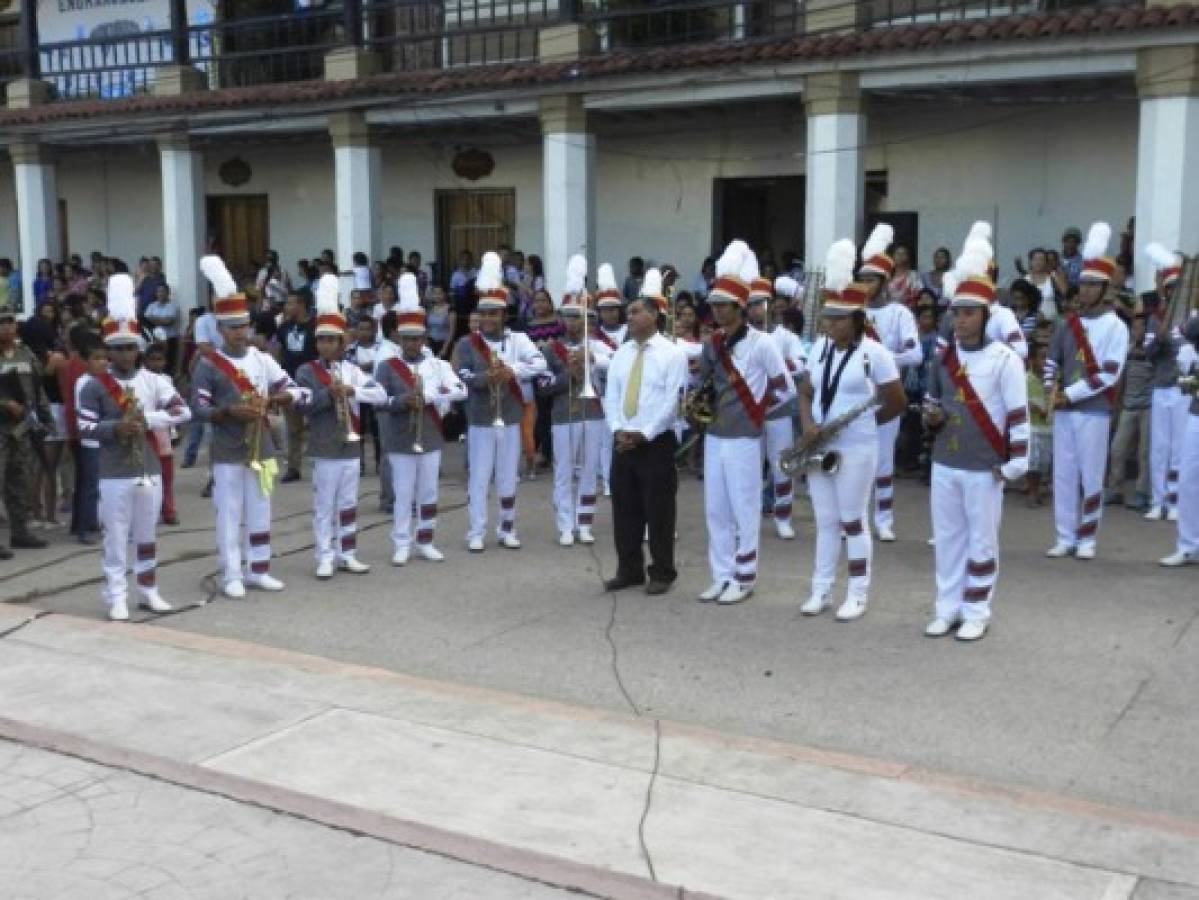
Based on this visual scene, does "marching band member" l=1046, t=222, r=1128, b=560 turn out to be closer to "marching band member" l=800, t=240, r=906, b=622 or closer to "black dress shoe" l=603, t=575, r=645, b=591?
"marching band member" l=800, t=240, r=906, b=622

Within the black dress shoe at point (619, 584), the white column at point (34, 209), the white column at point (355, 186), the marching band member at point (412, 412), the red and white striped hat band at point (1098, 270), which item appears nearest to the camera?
the black dress shoe at point (619, 584)

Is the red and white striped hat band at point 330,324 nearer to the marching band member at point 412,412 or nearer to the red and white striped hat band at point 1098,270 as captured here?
the marching band member at point 412,412

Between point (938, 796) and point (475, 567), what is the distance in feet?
17.2

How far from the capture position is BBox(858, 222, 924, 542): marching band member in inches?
428

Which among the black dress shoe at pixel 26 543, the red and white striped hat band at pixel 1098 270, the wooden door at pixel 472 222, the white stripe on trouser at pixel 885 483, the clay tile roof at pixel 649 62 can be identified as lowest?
the black dress shoe at pixel 26 543

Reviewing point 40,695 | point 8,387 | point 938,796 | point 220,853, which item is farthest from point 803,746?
point 8,387

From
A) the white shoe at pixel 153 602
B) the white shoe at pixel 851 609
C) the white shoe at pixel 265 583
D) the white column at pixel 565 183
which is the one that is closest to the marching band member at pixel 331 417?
the white shoe at pixel 265 583

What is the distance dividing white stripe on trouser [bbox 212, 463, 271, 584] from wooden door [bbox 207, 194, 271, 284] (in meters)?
15.9

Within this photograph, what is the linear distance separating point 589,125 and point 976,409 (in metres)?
11.4

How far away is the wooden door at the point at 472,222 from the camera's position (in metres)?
22.0

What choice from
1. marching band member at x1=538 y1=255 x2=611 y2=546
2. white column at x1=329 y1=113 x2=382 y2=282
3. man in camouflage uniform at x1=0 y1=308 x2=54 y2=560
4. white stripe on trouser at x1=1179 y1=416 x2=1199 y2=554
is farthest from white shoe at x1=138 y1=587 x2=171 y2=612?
white column at x1=329 y1=113 x2=382 y2=282

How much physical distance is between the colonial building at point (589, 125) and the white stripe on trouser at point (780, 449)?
16.2 ft

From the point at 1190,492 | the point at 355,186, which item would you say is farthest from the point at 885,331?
the point at 355,186

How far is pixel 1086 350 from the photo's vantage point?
10.2 meters
